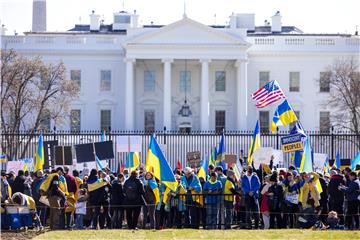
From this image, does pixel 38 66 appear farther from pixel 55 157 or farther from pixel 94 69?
pixel 55 157

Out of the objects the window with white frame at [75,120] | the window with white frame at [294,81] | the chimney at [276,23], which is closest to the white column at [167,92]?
the window with white frame at [75,120]

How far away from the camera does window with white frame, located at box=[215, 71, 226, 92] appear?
2977 inches

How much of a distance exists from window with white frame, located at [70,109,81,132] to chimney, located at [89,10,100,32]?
11134 mm

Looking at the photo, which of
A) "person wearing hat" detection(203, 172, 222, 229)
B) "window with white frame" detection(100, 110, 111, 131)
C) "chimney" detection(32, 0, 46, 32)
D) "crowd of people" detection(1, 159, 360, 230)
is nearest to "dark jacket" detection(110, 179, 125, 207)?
"crowd of people" detection(1, 159, 360, 230)

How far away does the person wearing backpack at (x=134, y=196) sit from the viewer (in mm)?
24859

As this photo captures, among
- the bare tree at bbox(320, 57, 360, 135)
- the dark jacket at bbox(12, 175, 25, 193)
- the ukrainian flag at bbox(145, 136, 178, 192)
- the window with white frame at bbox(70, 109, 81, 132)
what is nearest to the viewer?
the ukrainian flag at bbox(145, 136, 178, 192)

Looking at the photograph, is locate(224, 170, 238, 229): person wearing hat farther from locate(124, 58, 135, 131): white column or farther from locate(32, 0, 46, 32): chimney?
locate(32, 0, 46, 32): chimney

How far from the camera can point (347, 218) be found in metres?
25.6

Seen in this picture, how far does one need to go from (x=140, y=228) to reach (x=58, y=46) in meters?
50.9

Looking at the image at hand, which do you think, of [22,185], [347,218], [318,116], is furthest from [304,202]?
[318,116]

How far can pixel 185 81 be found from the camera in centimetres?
7538

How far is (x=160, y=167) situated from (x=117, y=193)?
1507 mm

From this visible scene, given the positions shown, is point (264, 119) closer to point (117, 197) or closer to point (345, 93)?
point (345, 93)

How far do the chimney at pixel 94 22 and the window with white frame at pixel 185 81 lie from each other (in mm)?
10901
